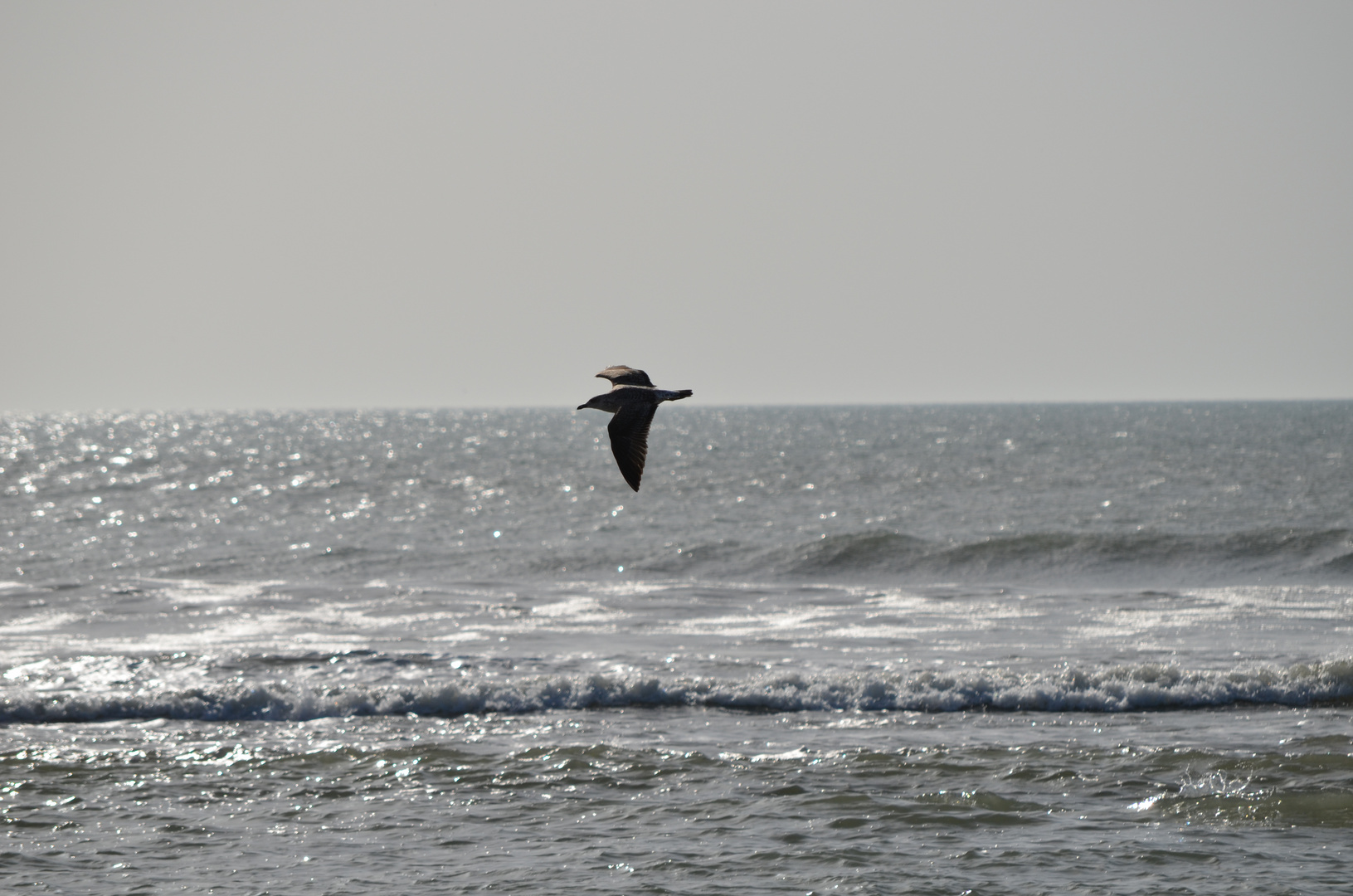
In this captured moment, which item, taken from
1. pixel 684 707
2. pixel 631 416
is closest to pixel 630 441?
pixel 631 416

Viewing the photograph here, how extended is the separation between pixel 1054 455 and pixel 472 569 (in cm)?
4411

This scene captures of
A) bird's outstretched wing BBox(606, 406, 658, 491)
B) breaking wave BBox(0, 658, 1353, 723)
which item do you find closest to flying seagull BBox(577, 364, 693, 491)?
bird's outstretched wing BBox(606, 406, 658, 491)

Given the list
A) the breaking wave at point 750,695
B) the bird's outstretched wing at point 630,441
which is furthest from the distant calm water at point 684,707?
the bird's outstretched wing at point 630,441

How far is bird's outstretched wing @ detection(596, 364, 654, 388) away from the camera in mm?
8648

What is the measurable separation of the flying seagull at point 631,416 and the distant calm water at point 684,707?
135 inches

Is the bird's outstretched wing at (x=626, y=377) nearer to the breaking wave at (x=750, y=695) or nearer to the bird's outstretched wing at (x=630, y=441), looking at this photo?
the bird's outstretched wing at (x=630, y=441)

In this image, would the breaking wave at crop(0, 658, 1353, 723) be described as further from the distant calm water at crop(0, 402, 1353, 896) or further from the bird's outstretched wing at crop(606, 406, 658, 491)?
the bird's outstretched wing at crop(606, 406, 658, 491)

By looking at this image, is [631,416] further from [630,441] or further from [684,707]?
[684,707]

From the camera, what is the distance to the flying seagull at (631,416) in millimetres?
7410

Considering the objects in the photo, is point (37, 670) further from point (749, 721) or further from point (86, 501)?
point (86, 501)

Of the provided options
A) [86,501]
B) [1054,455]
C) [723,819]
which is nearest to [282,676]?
[723,819]

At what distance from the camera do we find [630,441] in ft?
24.6

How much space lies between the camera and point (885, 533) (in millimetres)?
30812

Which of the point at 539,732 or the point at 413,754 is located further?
the point at 539,732
